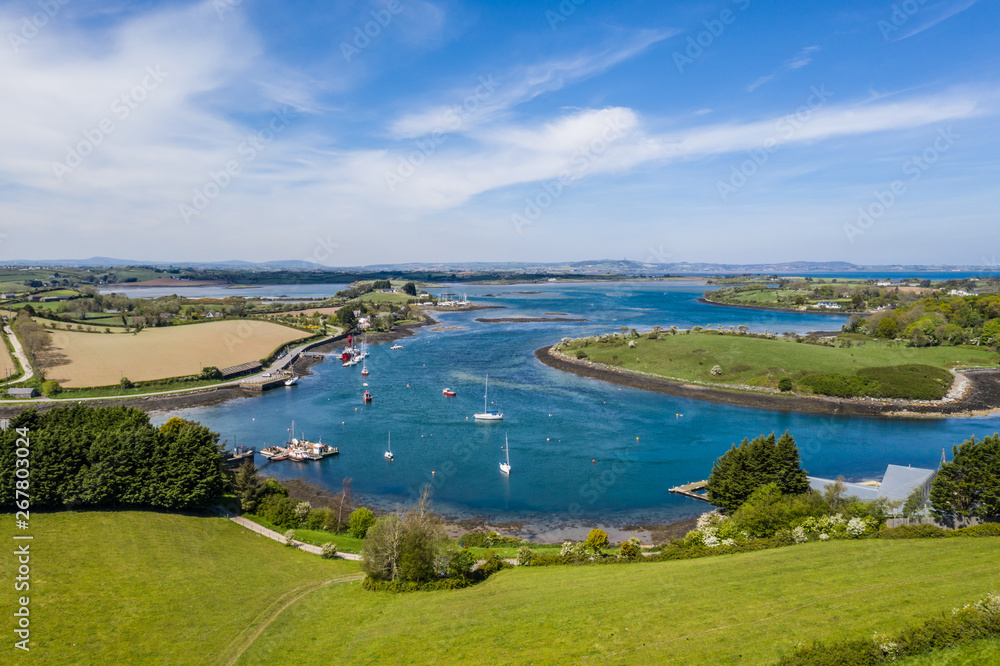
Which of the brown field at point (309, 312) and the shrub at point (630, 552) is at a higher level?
the brown field at point (309, 312)

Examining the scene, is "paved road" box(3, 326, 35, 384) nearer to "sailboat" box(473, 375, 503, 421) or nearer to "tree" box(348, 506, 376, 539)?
"sailboat" box(473, 375, 503, 421)

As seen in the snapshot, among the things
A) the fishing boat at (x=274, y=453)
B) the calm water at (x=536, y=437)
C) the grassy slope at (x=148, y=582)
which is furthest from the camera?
the fishing boat at (x=274, y=453)

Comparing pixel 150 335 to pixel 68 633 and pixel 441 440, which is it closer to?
pixel 441 440

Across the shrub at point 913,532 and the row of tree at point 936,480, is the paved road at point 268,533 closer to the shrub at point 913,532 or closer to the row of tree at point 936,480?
the row of tree at point 936,480

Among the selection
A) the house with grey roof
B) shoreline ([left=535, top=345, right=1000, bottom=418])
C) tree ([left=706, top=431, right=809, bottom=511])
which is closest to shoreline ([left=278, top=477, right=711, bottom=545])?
tree ([left=706, top=431, right=809, bottom=511])

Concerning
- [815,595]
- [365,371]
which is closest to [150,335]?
[365,371]

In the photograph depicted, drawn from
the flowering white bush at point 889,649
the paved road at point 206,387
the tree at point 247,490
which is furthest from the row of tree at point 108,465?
the paved road at point 206,387

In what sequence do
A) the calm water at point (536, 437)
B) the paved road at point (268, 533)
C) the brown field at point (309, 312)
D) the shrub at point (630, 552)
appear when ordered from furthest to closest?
the brown field at point (309, 312)
the calm water at point (536, 437)
the paved road at point (268, 533)
the shrub at point (630, 552)
